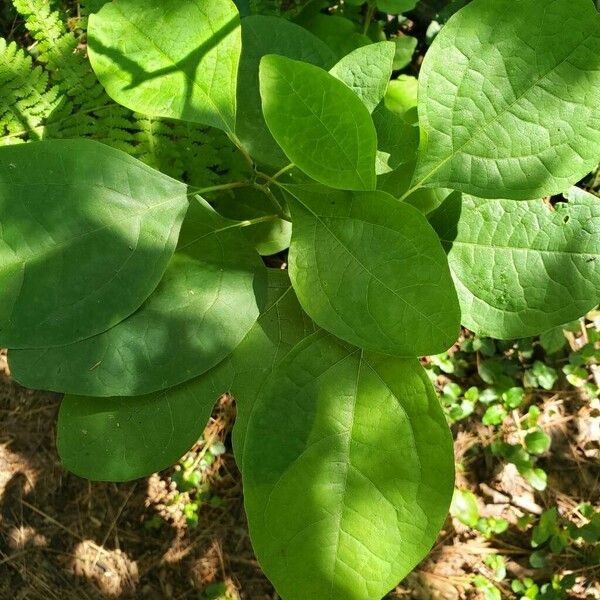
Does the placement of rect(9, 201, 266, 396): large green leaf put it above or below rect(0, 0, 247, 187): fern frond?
below

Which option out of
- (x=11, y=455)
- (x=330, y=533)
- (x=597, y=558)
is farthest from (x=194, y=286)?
(x=597, y=558)

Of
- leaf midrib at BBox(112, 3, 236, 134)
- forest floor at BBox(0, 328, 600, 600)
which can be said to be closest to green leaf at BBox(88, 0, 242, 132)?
leaf midrib at BBox(112, 3, 236, 134)

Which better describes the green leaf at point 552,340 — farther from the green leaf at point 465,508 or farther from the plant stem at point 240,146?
the plant stem at point 240,146

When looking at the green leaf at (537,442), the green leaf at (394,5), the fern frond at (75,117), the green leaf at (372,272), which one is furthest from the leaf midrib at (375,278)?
the green leaf at (537,442)

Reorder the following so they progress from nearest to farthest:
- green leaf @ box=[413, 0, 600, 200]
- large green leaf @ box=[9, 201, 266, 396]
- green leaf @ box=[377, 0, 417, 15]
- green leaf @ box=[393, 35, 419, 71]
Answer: green leaf @ box=[413, 0, 600, 200], large green leaf @ box=[9, 201, 266, 396], green leaf @ box=[377, 0, 417, 15], green leaf @ box=[393, 35, 419, 71]

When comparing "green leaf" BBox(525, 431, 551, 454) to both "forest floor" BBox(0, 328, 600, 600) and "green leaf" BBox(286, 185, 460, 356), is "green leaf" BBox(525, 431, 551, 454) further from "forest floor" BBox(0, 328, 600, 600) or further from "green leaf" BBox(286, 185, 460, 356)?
"green leaf" BBox(286, 185, 460, 356)

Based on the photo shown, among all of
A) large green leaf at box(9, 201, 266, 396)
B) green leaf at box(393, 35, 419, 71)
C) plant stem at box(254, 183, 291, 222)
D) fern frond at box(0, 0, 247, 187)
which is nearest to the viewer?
large green leaf at box(9, 201, 266, 396)

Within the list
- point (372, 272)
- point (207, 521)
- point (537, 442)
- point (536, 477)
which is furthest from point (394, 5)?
point (207, 521)
